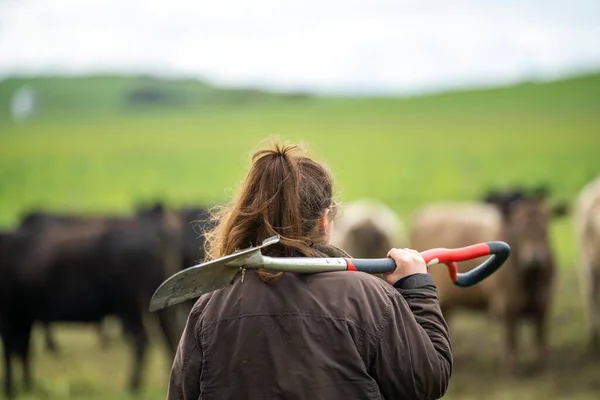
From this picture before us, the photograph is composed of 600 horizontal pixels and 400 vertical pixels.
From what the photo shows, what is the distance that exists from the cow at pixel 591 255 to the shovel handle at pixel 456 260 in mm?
9150

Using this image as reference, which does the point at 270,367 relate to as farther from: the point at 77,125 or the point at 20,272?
the point at 77,125

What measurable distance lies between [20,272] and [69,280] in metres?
0.71

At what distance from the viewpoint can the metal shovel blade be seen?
247 centimetres

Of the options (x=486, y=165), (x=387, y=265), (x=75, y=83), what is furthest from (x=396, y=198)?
(x=75, y=83)

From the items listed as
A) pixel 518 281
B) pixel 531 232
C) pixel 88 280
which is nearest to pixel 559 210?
pixel 531 232

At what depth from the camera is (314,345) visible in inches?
95.1

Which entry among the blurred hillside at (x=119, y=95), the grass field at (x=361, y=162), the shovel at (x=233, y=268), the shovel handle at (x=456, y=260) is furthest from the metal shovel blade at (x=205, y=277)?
the blurred hillside at (x=119, y=95)

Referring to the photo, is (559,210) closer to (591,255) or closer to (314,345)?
(591,255)

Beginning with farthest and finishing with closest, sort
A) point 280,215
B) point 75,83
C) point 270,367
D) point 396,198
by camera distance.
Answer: point 75,83 < point 396,198 < point 280,215 < point 270,367

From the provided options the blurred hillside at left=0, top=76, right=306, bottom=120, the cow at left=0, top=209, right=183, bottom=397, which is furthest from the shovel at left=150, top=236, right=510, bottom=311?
the blurred hillside at left=0, top=76, right=306, bottom=120

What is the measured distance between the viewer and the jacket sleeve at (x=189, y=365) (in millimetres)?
2521

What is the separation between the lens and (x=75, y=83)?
83.8 meters

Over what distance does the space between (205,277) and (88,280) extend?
8473mm

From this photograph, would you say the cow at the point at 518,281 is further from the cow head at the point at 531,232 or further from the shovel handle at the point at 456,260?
the shovel handle at the point at 456,260
